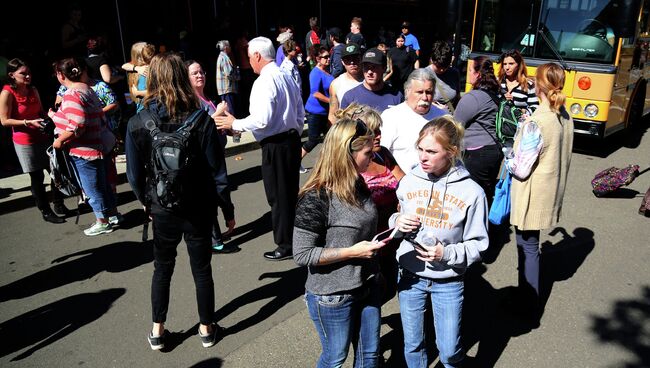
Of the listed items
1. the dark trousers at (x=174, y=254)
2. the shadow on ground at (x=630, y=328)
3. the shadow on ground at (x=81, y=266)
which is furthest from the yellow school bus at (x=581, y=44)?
the dark trousers at (x=174, y=254)

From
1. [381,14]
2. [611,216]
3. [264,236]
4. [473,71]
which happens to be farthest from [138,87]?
[381,14]

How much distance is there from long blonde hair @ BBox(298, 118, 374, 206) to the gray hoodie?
18.5 inches

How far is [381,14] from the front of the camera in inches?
600

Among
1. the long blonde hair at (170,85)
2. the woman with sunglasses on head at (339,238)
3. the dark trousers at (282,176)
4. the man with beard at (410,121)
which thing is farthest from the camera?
the dark trousers at (282,176)

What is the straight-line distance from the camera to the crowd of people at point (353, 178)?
2.34 meters

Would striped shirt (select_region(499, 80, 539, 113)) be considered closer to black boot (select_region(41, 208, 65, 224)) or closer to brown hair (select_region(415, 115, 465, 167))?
brown hair (select_region(415, 115, 465, 167))

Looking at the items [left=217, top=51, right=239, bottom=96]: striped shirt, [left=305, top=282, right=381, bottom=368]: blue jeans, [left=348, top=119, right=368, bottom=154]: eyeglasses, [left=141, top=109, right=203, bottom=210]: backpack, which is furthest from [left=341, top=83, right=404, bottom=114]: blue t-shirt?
[left=217, top=51, right=239, bottom=96]: striped shirt

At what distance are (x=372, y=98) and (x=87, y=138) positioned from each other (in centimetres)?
295

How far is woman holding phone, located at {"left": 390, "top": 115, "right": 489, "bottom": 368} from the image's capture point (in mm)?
2492

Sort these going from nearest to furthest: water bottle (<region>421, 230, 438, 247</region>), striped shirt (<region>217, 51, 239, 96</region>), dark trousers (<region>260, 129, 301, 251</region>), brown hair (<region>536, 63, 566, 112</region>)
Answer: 1. water bottle (<region>421, 230, 438, 247</region>)
2. brown hair (<region>536, 63, 566, 112</region>)
3. dark trousers (<region>260, 129, 301, 251</region>)
4. striped shirt (<region>217, 51, 239, 96</region>)

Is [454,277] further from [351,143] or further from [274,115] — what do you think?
[274,115]

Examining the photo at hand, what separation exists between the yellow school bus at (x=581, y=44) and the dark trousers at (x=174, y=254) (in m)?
5.62

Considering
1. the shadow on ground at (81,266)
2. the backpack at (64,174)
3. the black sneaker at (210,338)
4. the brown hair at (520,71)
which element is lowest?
Result: the shadow on ground at (81,266)

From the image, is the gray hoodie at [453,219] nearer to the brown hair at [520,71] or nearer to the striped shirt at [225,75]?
the brown hair at [520,71]
